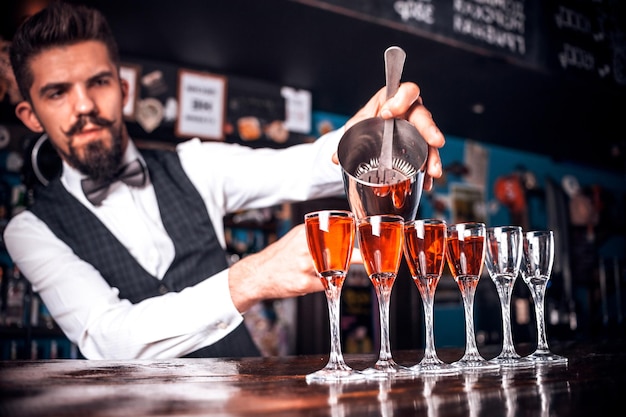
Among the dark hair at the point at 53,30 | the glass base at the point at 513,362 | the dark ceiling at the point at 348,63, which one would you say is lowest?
the glass base at the point at 513,362

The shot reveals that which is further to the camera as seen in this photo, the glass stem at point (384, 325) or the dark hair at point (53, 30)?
the dark hair at point (53, 30)

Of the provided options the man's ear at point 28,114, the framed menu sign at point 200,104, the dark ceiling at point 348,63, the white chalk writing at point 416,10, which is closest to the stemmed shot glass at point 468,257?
the man's ear at point 28,114

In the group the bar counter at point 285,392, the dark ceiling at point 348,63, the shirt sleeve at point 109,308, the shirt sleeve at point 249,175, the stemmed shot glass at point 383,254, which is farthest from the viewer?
the dark ceiling at point 348,63

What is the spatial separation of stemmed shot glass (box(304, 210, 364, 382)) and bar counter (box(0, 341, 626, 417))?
0.08 metres

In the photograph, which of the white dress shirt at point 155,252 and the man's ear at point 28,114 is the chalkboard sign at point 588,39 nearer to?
the white dress shirt at point 155,252

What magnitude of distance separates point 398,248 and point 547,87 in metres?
3.71

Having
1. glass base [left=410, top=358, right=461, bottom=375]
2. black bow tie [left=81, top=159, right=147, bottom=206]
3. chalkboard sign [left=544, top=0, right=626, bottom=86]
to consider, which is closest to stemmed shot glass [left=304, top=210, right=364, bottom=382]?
glass base [left=410, top=358, right=461, bottom=375]

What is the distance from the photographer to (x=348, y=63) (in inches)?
149

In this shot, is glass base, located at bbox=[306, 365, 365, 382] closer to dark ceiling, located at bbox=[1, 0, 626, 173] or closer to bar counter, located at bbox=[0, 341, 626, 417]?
bar counter, located at bbox=[0, 341, 626, 417]

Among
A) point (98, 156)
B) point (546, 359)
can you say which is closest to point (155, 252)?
point (98, 156)

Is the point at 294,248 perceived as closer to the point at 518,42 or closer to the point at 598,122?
the point at 518,42

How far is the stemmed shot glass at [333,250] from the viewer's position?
0.92 meters

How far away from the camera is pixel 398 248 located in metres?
0.99

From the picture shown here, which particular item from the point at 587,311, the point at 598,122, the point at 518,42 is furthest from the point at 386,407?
the point at 587,311
